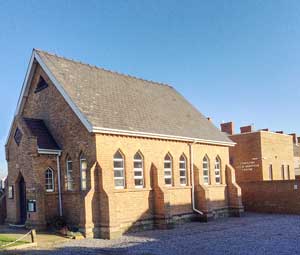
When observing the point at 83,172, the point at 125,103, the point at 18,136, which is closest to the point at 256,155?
the point at 125,103

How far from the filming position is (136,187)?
2144cm

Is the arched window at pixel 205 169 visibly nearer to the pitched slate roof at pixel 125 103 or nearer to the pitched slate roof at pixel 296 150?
the pitched slate roof at pixel 125 103

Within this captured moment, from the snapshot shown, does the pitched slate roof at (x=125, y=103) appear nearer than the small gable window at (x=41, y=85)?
Yes

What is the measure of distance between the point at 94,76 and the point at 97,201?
8.90 m

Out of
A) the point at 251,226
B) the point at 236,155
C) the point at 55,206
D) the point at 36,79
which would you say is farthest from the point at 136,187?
the point at 236,155

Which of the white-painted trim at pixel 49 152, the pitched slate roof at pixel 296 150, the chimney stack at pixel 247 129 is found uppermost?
the chimney stack at pixel 247 129

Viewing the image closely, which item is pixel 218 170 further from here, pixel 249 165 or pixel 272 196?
pixel 249 165

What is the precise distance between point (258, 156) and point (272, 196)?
624cm

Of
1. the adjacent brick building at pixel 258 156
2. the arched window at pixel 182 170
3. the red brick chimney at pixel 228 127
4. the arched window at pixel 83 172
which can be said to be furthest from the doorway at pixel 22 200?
the red brick chimney at pixel 228 127

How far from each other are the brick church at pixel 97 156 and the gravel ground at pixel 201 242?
1767 mm

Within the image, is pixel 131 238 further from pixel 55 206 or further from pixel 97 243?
pixel 55 206

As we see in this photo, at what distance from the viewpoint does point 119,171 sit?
2070cm

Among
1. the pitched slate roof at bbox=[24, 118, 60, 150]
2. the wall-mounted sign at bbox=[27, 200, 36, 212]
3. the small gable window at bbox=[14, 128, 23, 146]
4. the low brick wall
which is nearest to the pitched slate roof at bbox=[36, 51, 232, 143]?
the pitched slate roof at bbox=[24, 118, 60, 150]

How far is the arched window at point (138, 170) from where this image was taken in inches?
850
